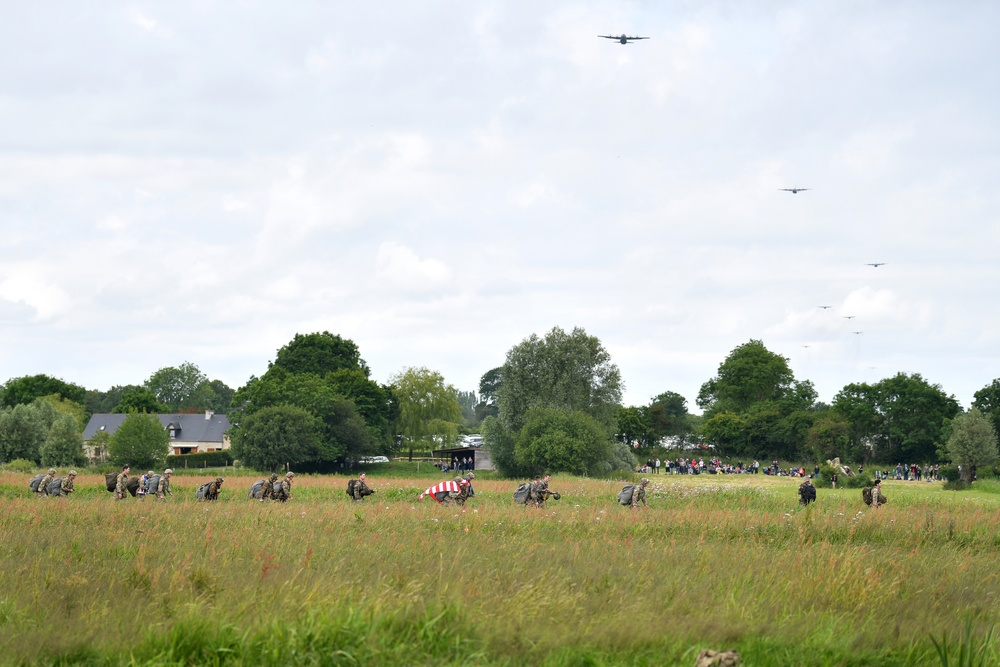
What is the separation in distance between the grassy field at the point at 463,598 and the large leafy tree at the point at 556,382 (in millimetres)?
56702

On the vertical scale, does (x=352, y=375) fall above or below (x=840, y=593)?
above

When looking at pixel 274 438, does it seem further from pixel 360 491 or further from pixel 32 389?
pixel 32 389

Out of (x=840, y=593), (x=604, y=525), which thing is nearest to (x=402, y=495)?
(x=604, y=525)

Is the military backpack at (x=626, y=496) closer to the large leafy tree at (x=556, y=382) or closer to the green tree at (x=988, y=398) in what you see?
the large leafy tree at (x=556, y=382)

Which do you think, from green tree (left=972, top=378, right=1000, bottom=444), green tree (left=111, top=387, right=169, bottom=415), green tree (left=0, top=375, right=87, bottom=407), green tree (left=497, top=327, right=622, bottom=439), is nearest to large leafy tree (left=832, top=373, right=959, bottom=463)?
green tree (left=972, top=378, right=1000, bottom=444)

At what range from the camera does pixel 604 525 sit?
68.2 feet

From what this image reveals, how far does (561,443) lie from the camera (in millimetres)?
64688

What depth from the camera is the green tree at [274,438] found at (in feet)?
238

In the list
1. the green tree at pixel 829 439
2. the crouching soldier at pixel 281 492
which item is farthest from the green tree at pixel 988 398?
the crouching soldier at pixel 281 492

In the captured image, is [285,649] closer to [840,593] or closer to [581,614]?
[581,614]

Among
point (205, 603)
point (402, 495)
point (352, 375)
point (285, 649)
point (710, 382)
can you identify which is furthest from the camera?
point (710, 382)

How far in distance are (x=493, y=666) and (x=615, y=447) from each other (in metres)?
66.8

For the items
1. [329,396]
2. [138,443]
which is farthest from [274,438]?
[329,396]

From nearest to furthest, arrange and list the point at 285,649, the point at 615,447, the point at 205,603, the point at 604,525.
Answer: the point at 285,649 < the point at 205,603 < the point at 604,525 < the point at 615,447
